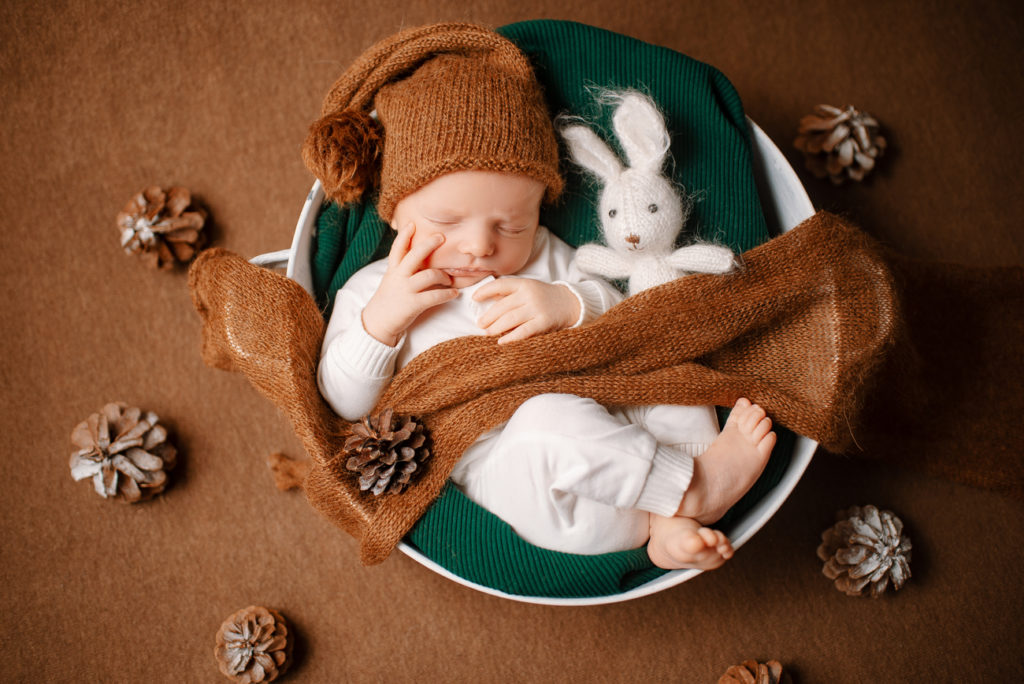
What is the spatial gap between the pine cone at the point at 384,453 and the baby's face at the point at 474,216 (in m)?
0.24

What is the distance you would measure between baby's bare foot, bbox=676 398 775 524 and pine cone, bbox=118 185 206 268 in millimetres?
1010

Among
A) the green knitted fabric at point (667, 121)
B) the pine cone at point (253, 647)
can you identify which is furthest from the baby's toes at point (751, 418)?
the pine cone at point (253, 647)

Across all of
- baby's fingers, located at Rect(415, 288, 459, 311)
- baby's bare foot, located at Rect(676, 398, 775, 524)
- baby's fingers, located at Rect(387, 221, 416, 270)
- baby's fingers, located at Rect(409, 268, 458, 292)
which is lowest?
baby's bare foot, located at Rect(676, 398, 775, 524)

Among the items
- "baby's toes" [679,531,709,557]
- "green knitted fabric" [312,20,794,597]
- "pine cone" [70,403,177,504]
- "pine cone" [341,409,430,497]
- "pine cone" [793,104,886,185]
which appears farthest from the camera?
"pine cone" [793,104,886,185]

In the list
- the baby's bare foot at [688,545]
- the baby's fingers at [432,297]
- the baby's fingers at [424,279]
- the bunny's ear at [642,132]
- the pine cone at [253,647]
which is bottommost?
the pine cone at [253,647]

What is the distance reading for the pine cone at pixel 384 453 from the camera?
951mm

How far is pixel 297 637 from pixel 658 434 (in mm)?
757

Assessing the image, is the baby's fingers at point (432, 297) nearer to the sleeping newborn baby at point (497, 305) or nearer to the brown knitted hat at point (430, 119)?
the sleeping newborn baby at point (497, 305)

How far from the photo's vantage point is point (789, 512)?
49.6 inches

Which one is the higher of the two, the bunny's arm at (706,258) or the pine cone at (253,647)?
the bunny's arm at (706,258)

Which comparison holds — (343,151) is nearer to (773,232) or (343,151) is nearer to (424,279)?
(424,279)

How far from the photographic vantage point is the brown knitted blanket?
38.1 inches

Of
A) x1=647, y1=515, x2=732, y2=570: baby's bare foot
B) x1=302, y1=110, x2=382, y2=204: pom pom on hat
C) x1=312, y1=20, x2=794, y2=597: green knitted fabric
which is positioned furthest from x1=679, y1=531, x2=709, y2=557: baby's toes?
x1=302, y1=110, x2=382, y2=204: pom pom on hat

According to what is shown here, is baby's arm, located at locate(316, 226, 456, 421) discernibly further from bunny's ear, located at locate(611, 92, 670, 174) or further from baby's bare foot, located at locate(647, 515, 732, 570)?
baby's bare foot, located at locate(647, 515, 732, 570)
